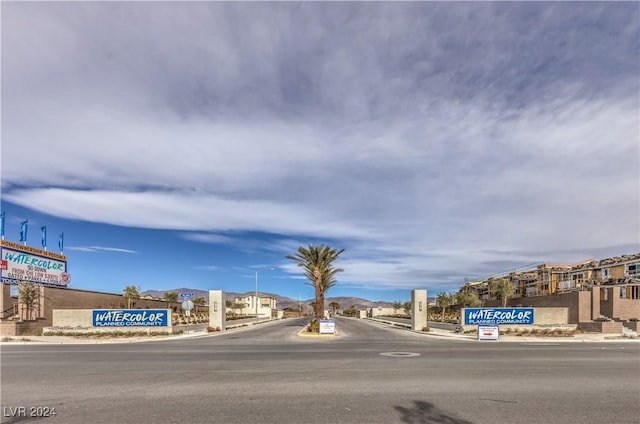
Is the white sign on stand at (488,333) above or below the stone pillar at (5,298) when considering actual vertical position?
below

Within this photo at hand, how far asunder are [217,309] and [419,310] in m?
18.5

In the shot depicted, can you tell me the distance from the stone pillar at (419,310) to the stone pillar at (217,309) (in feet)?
57.9

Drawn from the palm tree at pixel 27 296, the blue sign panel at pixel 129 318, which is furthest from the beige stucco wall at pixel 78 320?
the palm tree at pixel 27 296

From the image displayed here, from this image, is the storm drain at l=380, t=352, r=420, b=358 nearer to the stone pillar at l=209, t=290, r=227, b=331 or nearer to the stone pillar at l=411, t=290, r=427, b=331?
the stone pillar at l=411, t=290, r=427, b=331

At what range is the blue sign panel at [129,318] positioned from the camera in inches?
1348

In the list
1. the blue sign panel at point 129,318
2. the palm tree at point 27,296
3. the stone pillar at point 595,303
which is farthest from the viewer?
the stone pillar at point 595,303

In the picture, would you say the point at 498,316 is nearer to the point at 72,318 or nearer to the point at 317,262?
the point at 317,262

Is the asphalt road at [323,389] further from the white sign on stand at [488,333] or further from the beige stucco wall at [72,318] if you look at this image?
the beige stucco wall at [72,318]

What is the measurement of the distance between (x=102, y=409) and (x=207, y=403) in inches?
81.6

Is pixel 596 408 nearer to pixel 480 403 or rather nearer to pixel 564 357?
pixel 480 403

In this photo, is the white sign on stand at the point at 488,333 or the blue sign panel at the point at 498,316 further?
the blue sign panel at the point at 498,316

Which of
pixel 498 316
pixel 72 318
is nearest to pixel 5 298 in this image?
pixel 72 318

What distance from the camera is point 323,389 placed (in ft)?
35.0

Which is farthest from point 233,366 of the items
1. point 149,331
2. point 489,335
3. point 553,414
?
point 149,331
